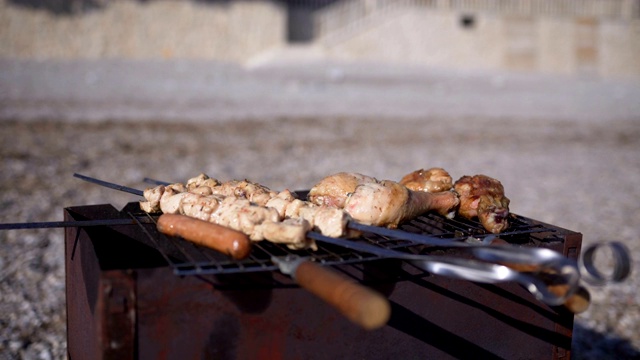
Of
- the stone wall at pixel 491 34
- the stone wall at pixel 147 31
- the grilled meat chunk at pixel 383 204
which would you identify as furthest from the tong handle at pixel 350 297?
the stone wall at pixel 491 34

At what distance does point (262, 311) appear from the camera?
2.24 meters

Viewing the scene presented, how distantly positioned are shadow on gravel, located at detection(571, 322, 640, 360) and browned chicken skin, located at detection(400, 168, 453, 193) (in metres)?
2.02

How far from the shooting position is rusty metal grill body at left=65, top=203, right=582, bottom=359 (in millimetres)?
2094

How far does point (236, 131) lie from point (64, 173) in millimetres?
4286

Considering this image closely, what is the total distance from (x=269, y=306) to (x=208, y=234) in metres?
0.34

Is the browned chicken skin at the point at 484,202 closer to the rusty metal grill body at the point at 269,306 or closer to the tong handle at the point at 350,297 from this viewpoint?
the rusty metal grill body at the point at 269,306

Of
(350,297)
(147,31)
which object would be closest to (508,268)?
(350,297)

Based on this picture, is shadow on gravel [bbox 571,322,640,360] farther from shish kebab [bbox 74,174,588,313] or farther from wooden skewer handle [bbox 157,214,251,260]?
wooden skewer handle [bbox 157,214,251,260]

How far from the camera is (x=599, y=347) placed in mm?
4488

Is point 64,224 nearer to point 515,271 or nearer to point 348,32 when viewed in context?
point 515,271

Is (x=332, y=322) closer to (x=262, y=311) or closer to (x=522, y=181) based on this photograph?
(x=262, y=311)

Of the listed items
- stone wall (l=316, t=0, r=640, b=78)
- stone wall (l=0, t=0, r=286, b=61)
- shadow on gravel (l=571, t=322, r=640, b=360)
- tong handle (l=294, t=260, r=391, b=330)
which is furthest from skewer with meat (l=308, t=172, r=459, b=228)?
stone wall (l=316, t=0, r=640, b=78)

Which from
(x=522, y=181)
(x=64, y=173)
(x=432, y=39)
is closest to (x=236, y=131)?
(x=64, y=173)

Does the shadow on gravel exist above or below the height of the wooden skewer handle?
below
